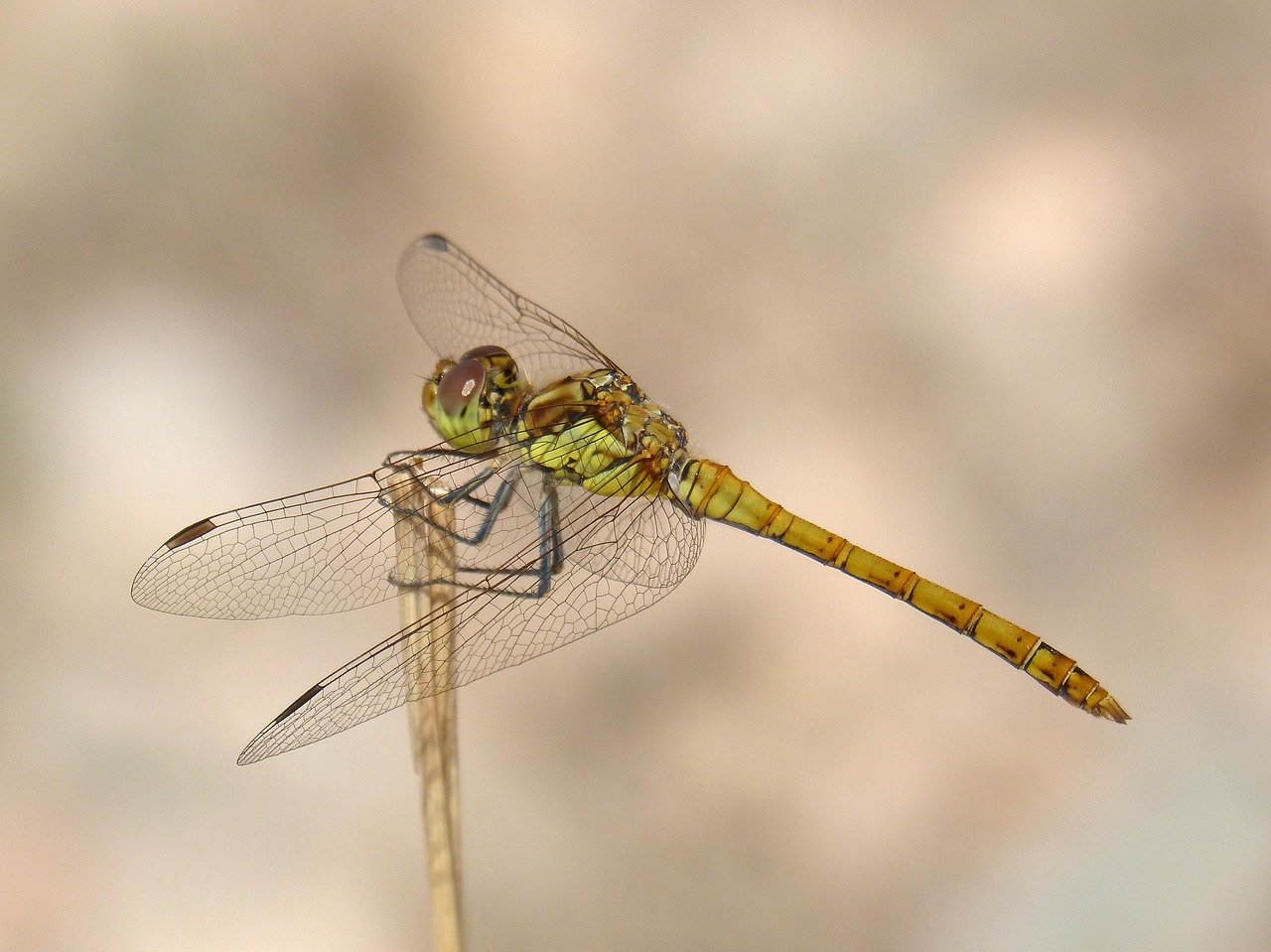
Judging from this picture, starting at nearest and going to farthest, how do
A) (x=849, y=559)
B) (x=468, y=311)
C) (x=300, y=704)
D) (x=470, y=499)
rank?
1. (x=300, y=704)
2. (x=470, y=499)
3. (x=849, y=559)
4. (x=468, y=311)

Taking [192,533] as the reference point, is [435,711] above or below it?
below

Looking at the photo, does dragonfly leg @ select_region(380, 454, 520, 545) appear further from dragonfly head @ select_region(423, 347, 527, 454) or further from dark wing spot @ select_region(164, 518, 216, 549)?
dark wing spot @ select_region(164, 518, 216, 549)

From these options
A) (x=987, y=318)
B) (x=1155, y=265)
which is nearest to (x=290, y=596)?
(x=987, y=318)

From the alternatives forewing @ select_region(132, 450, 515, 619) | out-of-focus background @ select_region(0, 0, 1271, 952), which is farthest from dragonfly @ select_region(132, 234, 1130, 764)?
out-of-focus background @ select_region(0, 0, 1271, 952)

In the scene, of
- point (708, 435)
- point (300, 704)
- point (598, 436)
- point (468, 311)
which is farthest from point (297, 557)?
point (708, 435)

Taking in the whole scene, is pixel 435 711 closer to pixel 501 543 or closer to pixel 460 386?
pixel 501 543

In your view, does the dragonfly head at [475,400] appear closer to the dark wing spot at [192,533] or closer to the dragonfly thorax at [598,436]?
the dragonfly thorax at [598,436]

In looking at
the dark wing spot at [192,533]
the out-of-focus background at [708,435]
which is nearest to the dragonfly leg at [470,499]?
the dark wing spot at [192,533]
